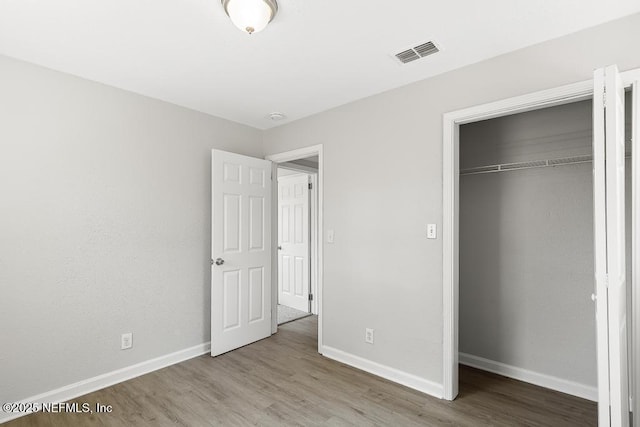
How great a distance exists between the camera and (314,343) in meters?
3.50

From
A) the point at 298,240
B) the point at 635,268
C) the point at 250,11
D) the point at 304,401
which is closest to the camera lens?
the point at 250,11

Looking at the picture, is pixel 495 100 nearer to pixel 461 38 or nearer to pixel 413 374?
pixel 461 38

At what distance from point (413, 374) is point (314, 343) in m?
1.25

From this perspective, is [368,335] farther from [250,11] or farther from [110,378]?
[250,11]

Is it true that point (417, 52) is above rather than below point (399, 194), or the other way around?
above

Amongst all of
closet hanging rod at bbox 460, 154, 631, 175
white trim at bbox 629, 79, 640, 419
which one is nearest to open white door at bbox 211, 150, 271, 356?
closet hanging rod at bbox 460, 154, 631, 175

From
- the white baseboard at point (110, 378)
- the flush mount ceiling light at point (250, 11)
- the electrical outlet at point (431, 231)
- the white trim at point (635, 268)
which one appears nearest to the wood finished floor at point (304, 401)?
the white baseboard at point (110, 378)

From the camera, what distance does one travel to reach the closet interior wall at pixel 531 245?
245cm

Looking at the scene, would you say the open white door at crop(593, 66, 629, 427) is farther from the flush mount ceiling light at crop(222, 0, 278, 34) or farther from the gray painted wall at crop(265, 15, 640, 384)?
the flush mount ceiling light at crop(222, 0, 278, 34)

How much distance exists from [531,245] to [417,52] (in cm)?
183

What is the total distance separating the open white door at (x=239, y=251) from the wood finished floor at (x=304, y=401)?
0.45 m

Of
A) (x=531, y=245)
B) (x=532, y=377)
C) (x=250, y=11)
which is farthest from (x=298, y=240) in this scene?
(x=250, y=11)

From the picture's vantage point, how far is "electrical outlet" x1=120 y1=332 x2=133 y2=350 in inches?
106

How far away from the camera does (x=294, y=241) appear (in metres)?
4.89
